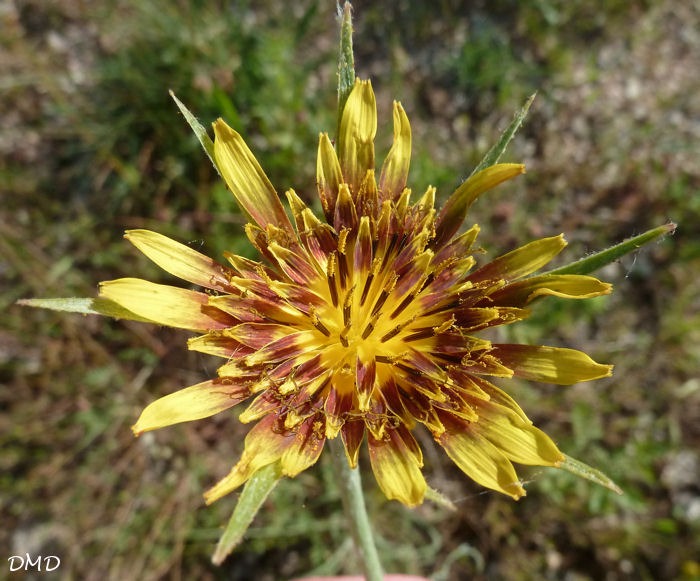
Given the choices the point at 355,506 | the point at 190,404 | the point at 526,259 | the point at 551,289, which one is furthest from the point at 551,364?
the point at 190,404

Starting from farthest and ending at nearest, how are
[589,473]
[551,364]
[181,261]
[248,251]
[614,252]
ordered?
[248,251], [181,261], [551,364], [614,252], [589,473]

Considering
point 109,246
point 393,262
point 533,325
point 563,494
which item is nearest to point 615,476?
point 563,494

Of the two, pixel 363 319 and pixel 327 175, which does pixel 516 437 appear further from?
pixel 327 175

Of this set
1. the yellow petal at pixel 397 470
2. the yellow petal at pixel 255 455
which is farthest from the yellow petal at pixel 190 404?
the yellow petal at pixel 397 470

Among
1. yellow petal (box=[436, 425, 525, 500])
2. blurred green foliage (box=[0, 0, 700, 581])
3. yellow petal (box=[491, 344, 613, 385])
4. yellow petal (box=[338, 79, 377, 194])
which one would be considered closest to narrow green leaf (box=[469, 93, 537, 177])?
yellow petal (box=[338, 79, 377, 194])

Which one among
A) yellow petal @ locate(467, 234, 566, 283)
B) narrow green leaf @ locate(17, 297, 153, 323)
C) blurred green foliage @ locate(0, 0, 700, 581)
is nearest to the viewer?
narrow green leaf @ locate(17, 297, 153, 323)

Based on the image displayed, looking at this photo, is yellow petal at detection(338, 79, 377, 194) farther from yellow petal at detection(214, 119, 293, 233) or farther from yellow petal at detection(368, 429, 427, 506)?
yellow petal at detection(368, 429, 427, 506)

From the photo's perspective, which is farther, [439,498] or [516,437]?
[516,437]
